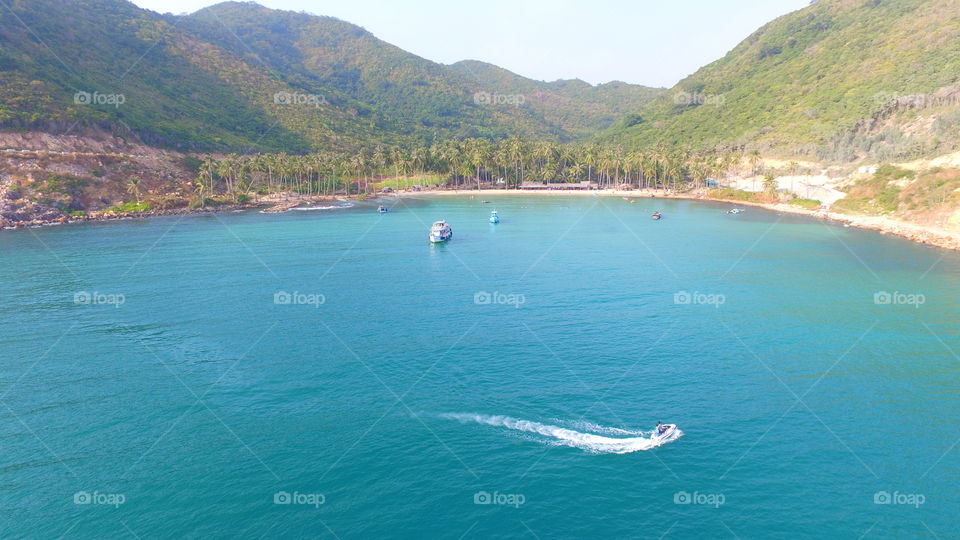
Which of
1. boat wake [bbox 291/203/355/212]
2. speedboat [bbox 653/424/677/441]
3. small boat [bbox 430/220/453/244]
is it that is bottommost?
speedboat [bbox 653/424/677/441]

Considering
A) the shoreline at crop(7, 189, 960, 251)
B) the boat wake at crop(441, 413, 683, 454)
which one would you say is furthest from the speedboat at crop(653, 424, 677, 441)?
the shoreline at crop(7, 189, 960, 251)

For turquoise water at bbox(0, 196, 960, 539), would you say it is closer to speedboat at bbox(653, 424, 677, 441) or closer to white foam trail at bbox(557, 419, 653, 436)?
white foam trail at bbox(557, 419, 653, 436)

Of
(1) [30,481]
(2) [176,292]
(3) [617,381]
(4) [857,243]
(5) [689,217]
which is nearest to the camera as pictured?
(1) [30,481]

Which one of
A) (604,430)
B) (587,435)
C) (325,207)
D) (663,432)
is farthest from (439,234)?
(325,207)

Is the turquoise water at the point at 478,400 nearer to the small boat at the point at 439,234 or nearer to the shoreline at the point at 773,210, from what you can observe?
the small boat at the point at 439,234

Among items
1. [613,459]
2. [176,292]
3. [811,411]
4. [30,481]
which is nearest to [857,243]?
[811,411]

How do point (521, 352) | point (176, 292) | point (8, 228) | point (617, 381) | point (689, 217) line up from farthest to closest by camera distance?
point (689, 217)
point (8, 228)
point (176, 292)
point (521, 352)
point (617, 381)

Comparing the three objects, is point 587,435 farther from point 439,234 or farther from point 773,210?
point 773,210

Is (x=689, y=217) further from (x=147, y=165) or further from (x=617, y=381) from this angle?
(x=147, y=165)
